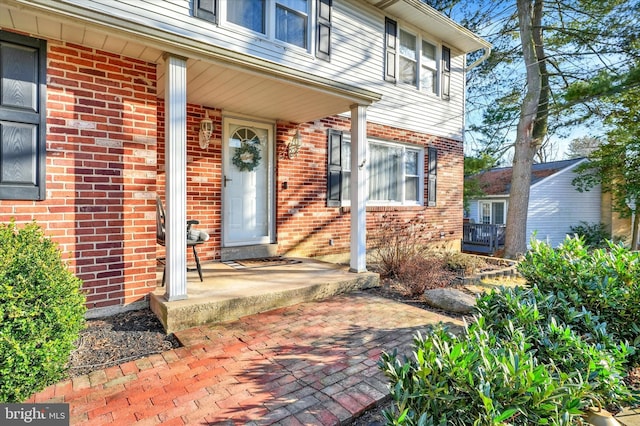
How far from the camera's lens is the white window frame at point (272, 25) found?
4.97 m

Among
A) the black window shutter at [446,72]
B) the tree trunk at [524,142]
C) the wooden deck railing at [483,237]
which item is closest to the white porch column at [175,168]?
the black window shutter at [446,72]

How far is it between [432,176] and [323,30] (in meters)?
4.40

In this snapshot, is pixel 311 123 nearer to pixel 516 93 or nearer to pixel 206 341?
pixel 206 341

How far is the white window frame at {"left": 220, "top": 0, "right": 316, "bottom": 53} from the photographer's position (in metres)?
4.97

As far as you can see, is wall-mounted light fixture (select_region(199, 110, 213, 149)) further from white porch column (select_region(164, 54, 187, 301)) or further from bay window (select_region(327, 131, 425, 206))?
bay window (select_region(327, 131, 425, 206))

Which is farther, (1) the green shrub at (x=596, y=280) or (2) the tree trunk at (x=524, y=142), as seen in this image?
(2) the tree trunk at (x=524, y=142)

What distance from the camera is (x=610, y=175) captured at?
14.9 meters

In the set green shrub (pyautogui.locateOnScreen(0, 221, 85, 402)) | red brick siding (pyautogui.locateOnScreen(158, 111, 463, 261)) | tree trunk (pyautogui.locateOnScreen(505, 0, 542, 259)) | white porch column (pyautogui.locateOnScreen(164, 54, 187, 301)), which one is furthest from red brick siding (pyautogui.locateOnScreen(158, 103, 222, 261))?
tree trunk (pyautogui.locateOnScreen(505, 0, 542, 259))

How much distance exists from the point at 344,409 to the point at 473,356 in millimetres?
989

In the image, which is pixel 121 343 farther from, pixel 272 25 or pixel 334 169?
pixel 272 25

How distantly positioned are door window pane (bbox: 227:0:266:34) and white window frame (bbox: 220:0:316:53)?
0.06 m

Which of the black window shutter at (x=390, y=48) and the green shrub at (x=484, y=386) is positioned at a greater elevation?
the black window shutter at (x=390, y=48)

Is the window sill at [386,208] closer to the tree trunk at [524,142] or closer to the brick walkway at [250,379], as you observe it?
the tree trunk at [524,142]

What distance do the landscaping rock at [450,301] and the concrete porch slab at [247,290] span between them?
873mm
